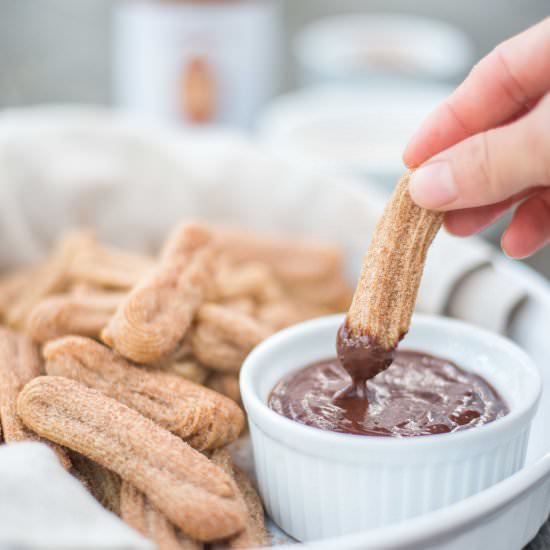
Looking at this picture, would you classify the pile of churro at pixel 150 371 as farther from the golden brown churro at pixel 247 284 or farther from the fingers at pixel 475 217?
the fingers at pixel 475 217

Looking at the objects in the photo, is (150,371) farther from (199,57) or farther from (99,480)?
(199,57)

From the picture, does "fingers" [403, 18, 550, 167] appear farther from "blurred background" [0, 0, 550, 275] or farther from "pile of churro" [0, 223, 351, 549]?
"blurred background" [0, 0, 550, 275]

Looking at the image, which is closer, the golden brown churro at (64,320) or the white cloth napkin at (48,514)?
the white cloth napkin at (48,514)

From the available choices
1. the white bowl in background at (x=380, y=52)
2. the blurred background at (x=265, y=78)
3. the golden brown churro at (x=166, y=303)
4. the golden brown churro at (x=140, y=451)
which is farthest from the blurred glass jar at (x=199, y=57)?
the golden brown churro at (x=140, y=451)

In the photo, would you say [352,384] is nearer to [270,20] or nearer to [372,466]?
[372,466]

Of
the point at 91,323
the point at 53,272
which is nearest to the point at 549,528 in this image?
the point at 91,323

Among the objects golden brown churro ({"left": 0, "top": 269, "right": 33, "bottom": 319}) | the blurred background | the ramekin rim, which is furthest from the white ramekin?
the blurred background
